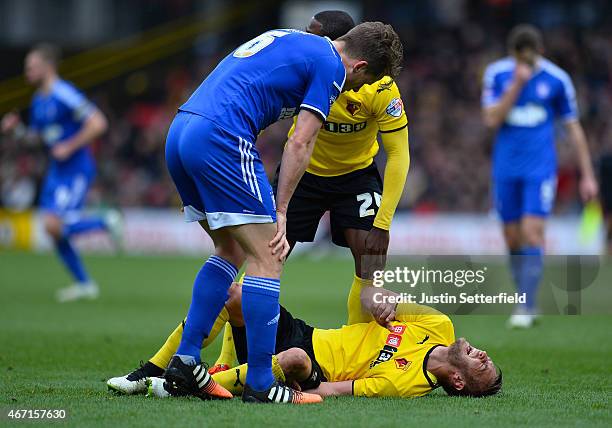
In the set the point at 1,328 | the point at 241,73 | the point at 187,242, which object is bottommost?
the point at 187,242

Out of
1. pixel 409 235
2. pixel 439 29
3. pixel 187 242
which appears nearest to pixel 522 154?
pixel 409 235

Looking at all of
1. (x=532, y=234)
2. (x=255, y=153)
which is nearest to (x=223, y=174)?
(x=255, y=153)

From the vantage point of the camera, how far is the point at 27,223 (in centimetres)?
2209

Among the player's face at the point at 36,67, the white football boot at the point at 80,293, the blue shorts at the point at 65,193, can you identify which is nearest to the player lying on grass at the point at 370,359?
the white football boot at the point at 80,293

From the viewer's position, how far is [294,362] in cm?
572

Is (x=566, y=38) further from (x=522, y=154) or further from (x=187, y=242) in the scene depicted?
(x=522, y=154)

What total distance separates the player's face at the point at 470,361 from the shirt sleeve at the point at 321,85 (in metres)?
1.45

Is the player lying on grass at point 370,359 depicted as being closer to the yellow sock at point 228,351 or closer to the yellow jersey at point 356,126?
the yellow sock at point 228,351

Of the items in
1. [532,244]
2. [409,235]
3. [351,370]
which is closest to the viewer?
[351,370]

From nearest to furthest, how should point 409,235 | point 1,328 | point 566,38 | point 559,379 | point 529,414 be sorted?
point 529,414 → point 559,379 → point 1,328 → point 409,235 → point 566,38

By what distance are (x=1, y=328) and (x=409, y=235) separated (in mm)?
12553

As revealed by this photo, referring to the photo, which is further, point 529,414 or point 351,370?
point 351,370

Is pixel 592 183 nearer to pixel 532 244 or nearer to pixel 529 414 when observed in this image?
pixel 532 244

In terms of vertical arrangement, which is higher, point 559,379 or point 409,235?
point 559,379
